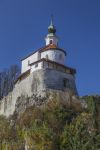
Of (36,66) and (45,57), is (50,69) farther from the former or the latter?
(45,57)

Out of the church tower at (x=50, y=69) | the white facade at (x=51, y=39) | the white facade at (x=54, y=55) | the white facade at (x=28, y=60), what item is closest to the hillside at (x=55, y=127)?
the church tower at (x=50, y=69)

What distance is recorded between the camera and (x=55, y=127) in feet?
178

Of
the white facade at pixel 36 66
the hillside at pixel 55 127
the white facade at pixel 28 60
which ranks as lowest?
the hillside at pixel 55 127

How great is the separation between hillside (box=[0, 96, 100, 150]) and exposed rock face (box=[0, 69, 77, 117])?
158 centimetres

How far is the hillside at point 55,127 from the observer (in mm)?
51469

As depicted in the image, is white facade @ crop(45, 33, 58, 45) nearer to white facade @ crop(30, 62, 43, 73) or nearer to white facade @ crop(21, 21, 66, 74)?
white facade @ crop(21, 21, 66, 74)

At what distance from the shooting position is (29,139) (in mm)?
51875

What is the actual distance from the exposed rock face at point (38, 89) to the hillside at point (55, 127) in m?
1.58

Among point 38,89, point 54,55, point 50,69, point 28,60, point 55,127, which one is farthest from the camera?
point 28,60

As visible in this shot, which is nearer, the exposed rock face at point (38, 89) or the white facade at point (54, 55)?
the exposed rock face at point (38, 89)

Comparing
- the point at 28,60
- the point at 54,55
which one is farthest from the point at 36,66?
the point at 28,60

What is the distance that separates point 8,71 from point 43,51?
16.4m

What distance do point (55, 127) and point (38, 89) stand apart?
8573 millimetres

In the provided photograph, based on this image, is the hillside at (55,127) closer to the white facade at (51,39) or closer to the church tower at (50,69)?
the church tower at (50,69)
